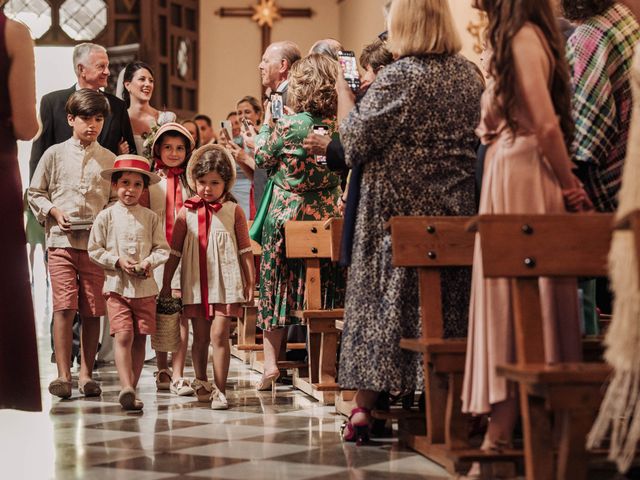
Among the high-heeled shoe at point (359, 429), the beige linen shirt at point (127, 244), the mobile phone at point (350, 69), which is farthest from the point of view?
the beige linen shirt at point (127, 244)

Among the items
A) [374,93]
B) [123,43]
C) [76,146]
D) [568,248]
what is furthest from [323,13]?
[568,248]

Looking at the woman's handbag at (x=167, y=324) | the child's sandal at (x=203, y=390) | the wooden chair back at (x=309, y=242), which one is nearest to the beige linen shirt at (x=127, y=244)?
the woman's handbag at (x=167, y=324)

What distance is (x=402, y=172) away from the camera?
4199 millimetres

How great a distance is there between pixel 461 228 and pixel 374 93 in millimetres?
614

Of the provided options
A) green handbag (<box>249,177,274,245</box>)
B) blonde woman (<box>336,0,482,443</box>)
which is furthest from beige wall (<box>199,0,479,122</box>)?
blonde woman (<box>336,0,482,443</box>)

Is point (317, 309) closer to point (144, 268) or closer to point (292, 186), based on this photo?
point (292, 186)

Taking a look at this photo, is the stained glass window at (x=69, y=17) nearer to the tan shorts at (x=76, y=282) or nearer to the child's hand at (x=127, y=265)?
the tan shorts at (x=76, y=282)

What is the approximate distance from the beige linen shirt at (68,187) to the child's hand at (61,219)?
1.9 inches

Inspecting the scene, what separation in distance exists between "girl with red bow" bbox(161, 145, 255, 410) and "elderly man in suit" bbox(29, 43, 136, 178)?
44.2 inches

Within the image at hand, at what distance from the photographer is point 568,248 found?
3.12m

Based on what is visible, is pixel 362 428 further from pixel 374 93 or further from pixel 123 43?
pixel 123 43

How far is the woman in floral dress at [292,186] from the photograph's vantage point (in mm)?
5656

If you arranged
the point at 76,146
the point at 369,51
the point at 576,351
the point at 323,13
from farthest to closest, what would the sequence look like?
the point at 323,13
the point at 76,146
the point at 369,51
the point at 576,351

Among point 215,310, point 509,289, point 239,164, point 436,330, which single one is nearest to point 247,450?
point 436,330
